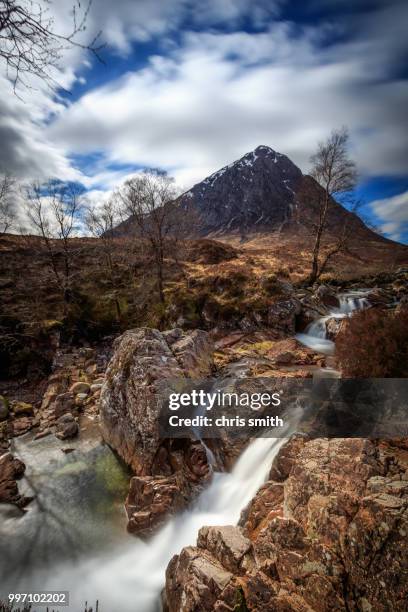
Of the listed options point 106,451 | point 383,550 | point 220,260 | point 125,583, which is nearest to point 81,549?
point 125,583

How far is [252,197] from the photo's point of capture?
4988 inches

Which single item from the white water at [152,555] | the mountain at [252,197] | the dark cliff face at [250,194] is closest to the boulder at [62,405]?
the white water at [152,555]

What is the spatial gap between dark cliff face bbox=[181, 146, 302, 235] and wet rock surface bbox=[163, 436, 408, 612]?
9863cm

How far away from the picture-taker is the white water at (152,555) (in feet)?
20.6

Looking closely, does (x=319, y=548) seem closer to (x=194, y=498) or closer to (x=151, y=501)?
(x=194, y=498)

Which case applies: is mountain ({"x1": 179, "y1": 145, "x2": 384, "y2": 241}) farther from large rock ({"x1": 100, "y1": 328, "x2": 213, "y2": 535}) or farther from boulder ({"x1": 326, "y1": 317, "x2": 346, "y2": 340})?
large rock ({"x1": 100, "y1": 328, "x2": 213, "y2": 535})

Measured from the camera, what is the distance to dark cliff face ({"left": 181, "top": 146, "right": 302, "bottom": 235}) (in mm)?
110750

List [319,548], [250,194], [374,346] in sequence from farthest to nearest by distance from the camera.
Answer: [250,194] → [374,346] → [319,548]

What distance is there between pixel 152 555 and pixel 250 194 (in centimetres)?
13633

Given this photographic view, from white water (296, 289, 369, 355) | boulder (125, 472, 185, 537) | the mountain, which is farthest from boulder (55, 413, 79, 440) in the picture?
the mountain

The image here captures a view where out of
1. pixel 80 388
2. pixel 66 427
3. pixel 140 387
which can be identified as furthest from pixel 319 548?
pixel 80 388

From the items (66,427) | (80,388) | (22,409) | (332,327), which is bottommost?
(66,427)

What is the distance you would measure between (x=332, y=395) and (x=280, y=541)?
14.2ft

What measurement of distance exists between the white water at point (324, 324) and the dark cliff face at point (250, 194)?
271 ft
